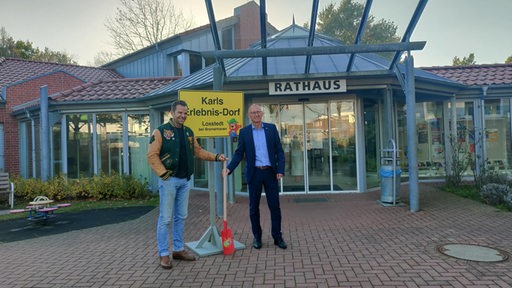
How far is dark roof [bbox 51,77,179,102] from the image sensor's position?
11336 millimetres

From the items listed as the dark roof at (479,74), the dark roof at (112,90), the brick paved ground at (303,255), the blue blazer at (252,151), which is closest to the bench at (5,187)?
the dark roof at (112,90)

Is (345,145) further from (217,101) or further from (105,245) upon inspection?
(105,245)

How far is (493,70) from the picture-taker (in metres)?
12.5

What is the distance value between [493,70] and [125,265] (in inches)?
508

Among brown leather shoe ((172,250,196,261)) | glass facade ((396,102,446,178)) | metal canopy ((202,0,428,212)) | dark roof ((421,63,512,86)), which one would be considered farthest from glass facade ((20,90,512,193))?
brown leather shoe ((172,250,196,261))

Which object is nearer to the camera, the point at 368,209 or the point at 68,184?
the point at 368,209

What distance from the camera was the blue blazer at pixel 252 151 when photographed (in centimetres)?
512

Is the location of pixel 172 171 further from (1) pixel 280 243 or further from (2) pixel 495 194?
(2) pixel 495 194

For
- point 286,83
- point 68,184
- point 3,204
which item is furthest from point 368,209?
point 3,204

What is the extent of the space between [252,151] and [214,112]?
837mm

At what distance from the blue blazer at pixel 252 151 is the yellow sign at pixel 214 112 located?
1.00 feet

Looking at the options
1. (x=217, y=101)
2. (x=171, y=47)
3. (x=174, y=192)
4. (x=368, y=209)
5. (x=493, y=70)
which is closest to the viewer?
(x=174, y=192)

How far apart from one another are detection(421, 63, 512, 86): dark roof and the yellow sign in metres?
8.79

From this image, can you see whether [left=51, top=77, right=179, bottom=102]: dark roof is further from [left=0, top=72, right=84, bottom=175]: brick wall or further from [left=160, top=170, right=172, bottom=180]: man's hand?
[left=160, top=170, right=172, bottom=180]: man's hand
